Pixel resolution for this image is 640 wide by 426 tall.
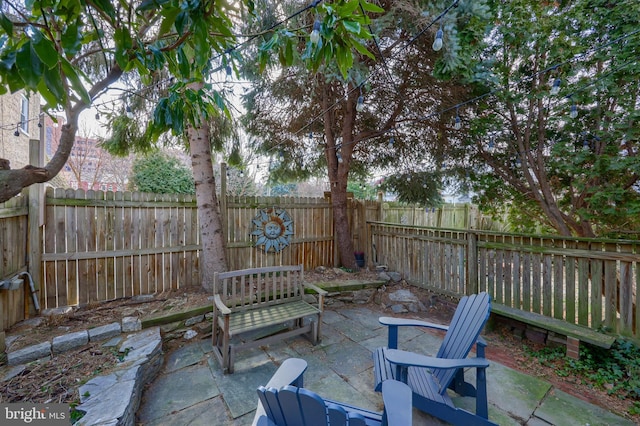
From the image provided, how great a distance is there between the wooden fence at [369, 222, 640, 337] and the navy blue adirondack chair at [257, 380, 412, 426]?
277cm

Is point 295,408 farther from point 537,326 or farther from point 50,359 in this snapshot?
point 537,326

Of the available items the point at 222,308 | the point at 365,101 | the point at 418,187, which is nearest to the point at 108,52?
the point at 222,308

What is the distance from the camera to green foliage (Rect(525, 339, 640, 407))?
231 cm

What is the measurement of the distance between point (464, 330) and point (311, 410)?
4.99 ft

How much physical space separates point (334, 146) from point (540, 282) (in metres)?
3.61

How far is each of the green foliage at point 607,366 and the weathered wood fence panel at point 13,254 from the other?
5.12 meters

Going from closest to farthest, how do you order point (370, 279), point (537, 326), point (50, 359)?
1. point (50, 359)
2. point (537, 326)
3. point (370, 279)

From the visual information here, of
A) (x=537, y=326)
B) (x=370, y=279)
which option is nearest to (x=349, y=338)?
(x=370, y=279)

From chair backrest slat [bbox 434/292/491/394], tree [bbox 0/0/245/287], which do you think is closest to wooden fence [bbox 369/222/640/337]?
chair backrest slat [bbox 434/292/491/394]

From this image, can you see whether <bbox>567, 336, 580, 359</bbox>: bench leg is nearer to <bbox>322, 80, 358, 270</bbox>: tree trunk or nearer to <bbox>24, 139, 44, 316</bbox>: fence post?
<bbox>322, 80, 358, 270</bbox>: tree trunk

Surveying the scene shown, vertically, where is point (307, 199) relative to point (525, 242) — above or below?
above

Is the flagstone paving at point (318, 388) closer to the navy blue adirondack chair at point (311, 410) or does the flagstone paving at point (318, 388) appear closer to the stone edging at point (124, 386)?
the stone edging at point (124, 386)

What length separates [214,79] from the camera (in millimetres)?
3748

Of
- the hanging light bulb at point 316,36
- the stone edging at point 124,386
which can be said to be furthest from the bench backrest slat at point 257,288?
the hanging light bulb at point 316,36
